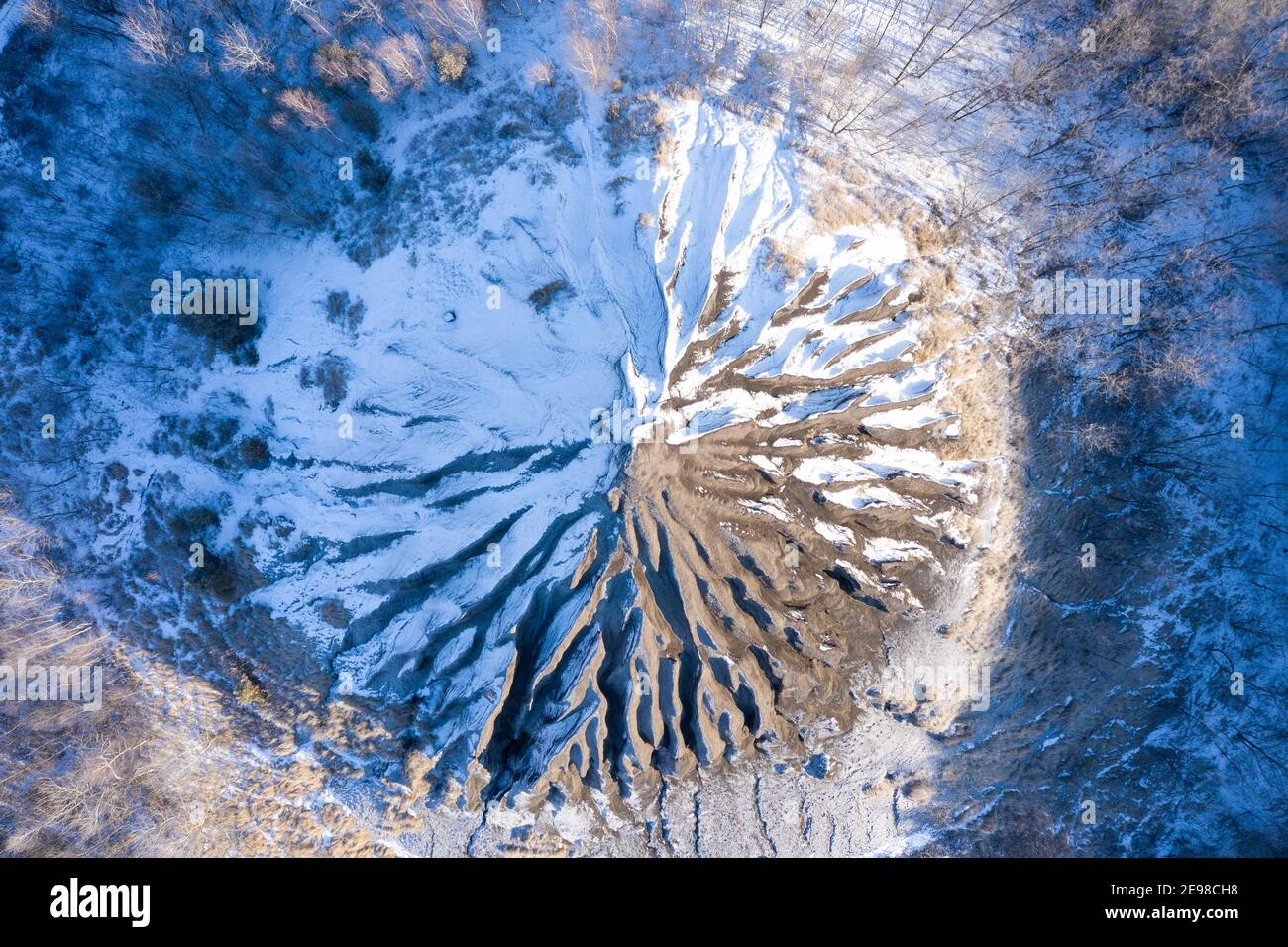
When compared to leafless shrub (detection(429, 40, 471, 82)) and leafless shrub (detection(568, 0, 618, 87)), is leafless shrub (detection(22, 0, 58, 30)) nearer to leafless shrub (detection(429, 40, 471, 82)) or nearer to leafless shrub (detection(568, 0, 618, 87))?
leafless shrub (detection(429, 40, 471, 82))

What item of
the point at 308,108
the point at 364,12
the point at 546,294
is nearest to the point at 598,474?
the point at 546,294

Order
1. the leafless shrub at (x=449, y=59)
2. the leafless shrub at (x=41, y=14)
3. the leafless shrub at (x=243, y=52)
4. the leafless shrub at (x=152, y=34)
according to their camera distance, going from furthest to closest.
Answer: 1. the leafless shrub at (x=41, y=14)
2. the leafless shrub at (x=152, y=34)
3. the leafless shrub at (x=243, y=52)
4. the leafless shrub at (x=449, y=59)

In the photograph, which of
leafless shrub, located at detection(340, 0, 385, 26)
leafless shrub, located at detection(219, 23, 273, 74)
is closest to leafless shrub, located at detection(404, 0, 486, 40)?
leafless shrub, located at detection(340, 0, 385, 26)

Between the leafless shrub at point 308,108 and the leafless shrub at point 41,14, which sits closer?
the leafless shrub at point 308,108

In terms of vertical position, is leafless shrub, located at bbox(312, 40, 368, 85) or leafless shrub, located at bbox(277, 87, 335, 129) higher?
leafless shrub, located at bbox(312, 40, 368, 85)

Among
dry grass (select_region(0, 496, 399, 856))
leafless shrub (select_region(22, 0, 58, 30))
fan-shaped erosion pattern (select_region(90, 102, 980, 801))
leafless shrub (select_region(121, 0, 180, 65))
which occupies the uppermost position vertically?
leafless shrub (select_region(22, 0, 58, 30))

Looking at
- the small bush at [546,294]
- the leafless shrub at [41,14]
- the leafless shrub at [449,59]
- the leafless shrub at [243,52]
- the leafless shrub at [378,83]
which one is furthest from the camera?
the leafless shrub at [41,14]

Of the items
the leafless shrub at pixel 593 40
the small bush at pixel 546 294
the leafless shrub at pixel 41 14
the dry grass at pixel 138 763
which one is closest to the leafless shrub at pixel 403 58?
the leafless shrub at pixel 593 40

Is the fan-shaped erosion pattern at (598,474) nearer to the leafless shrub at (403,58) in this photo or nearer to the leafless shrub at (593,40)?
the leafless shrub at (593,40)

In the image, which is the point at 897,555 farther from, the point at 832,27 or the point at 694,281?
the point at 832,27

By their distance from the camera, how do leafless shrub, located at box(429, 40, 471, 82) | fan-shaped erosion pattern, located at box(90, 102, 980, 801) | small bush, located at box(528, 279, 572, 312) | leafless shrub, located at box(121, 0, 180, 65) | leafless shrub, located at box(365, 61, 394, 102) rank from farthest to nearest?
leafless shrub, located at box(121, 0, 180, 65)
leafless shrub, located at box(365, 61, 394, 102)
leafless shrub, located at box(429, 40, 471, 82)
small bush, located at box(528, 279, 572, 312)
fan-shaped erosion pattern, located at box(90, 102, 980, 801)

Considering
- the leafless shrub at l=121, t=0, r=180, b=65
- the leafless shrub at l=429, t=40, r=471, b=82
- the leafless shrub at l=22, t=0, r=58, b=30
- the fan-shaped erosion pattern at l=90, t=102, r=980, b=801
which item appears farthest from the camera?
the leafless shrub at l=22, t=0, r=58, b=30
